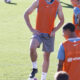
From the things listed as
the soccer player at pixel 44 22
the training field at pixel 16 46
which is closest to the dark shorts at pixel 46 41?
the soccer player at pixel 44 22

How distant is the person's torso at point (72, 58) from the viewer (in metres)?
7.03

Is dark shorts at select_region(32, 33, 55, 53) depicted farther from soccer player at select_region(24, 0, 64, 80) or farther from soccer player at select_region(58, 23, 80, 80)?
soccer player at select_region(58, 23, 80, 80)

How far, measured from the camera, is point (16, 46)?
14.4 meters

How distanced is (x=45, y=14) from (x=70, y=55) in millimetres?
2788

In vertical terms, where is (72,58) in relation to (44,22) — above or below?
below

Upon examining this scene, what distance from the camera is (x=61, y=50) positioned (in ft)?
23.2

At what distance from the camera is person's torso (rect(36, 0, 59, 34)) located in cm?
960

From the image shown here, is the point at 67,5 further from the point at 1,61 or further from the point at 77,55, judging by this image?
the point at 77,55

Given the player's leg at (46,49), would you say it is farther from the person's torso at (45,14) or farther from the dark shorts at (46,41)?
the person's torso at (45,14)

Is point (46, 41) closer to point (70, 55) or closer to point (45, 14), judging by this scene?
point (45, 14)

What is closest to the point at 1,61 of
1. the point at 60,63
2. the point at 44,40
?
the point at 44,40

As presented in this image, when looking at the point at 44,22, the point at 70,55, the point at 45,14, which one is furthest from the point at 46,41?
the point at 70,55

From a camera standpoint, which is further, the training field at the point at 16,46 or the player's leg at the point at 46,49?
the training field at the point at 16,46

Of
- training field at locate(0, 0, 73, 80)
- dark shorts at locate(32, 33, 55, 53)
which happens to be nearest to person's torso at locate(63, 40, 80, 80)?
dark shorts at locate(32, 33, 55, 53)
